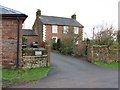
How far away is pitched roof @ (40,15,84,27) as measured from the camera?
4591 centimetres

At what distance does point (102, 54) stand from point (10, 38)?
10.2 metres

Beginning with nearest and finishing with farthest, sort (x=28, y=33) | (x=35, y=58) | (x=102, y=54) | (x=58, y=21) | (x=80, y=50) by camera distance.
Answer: (x=35, y=58) → (x=102, y=54) → (x=80, y=50) → (x=28, y=33) → (x=58, y=21)

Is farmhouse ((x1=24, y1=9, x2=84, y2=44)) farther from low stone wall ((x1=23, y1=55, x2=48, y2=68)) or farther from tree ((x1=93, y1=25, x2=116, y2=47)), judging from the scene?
low stone wall ((x1=23, y1=55, x2=48, y2=68))

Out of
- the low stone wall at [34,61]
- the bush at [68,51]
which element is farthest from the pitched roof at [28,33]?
the low stone wall at [34,61]

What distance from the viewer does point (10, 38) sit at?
1655 centimetres

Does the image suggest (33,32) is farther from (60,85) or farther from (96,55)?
(60,85)

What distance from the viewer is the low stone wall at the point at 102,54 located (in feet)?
75.9

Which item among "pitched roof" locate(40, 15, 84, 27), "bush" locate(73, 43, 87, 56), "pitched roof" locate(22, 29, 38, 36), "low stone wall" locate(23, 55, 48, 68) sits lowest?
"low stone wall" locate(23, 55, 48, 68)

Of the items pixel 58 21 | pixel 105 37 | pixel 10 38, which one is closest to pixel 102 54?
pixel 105 37

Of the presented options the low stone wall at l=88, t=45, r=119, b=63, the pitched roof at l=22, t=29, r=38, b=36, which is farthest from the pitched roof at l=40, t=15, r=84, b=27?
the low stone wall at l=88, t=45, r=119, b=63

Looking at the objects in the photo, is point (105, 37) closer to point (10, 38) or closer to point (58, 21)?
point (10, 38)

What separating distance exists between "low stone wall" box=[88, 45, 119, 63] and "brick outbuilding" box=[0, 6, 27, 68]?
8840 mm

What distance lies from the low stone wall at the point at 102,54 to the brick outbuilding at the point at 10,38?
8840mm

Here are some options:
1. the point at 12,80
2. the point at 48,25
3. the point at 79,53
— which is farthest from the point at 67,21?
the point at 12,80
